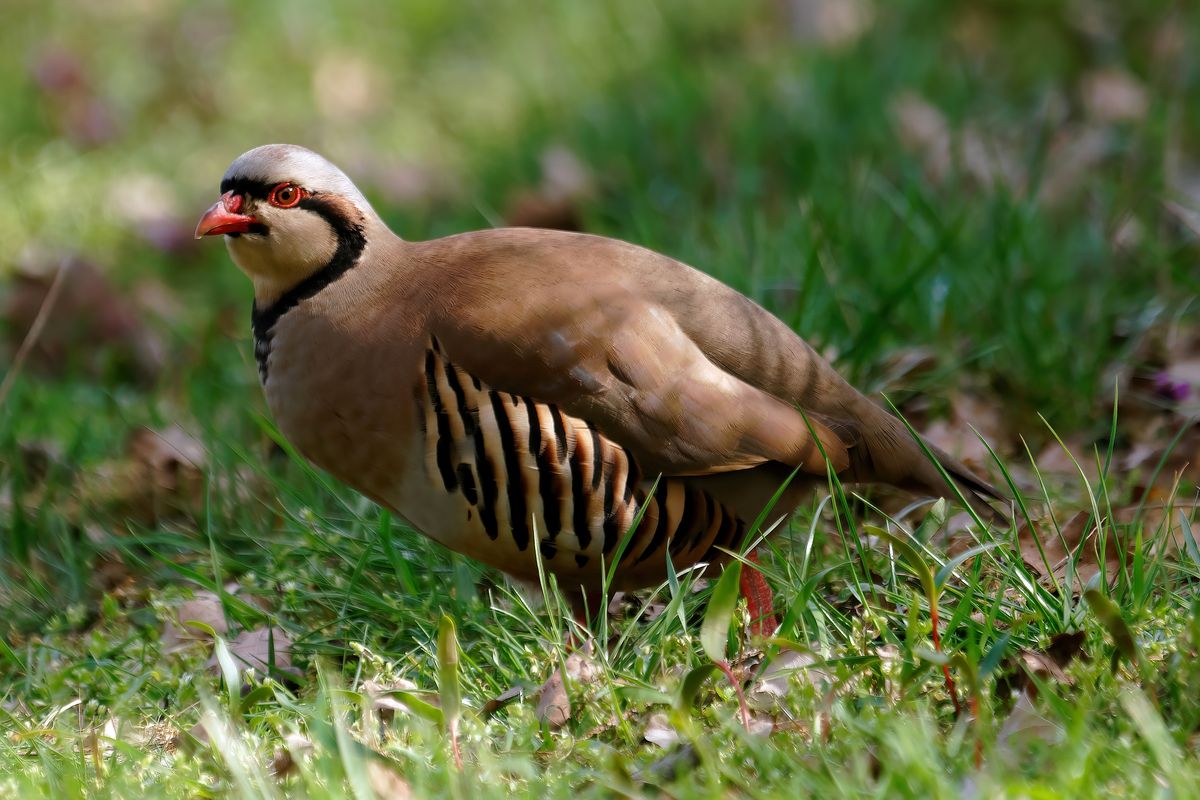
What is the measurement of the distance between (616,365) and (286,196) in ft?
3.01

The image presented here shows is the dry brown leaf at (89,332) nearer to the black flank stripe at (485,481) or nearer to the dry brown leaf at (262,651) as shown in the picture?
the dry brown leaf at (262,651)

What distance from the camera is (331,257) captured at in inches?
137

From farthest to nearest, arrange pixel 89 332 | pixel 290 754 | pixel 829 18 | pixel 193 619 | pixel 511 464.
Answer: pixel 829 18
pixel 89 332
pixel 193 619
pixel 511 464
pixel 290 754

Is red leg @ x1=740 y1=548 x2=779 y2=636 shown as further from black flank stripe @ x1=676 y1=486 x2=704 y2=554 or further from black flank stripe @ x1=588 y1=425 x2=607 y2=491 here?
black flank stripe @ x1=588 y1=425 x2=607 y2=491

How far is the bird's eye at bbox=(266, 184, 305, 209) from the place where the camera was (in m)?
3.49

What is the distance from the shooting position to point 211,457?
4016 mm

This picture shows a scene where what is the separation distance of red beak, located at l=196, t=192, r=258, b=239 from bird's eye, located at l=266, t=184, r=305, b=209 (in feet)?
0.21

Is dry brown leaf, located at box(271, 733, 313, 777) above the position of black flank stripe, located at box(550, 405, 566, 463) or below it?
below

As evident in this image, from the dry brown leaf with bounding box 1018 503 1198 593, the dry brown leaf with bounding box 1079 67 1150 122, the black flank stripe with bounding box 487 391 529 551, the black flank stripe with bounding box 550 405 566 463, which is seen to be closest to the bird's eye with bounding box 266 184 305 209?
the black flank stripe with bounding box 487 391 529 551

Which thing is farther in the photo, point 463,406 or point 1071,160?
point 1071,160

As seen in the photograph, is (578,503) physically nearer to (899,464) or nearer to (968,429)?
(899,464)

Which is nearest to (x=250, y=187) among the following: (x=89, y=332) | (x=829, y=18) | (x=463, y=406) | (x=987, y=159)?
(x=463, y=406)

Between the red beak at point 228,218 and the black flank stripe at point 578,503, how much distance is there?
97 cm

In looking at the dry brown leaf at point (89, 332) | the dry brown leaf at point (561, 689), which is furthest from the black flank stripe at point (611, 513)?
the dry brown leaf at point (89, 332)
